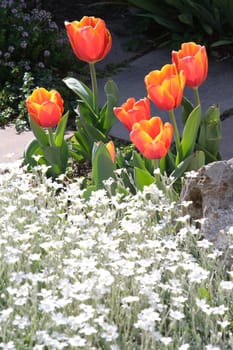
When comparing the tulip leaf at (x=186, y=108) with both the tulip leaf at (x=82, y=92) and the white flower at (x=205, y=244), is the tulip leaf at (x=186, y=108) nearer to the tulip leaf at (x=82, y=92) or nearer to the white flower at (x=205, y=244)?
the tulip leaf at (x=82, y=92)

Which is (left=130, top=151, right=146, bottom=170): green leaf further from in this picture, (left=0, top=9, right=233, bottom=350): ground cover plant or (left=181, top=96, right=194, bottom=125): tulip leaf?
(left=181, top=96, right=194, bottom=125): tulip leaf

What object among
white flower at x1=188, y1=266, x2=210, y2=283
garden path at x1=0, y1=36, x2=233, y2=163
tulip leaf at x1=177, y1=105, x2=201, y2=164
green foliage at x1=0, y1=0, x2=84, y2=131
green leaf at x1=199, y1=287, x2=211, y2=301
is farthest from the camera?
green foliage at x1=0, y1=0, x2=84, y2=131

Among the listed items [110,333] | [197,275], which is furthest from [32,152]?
[110,333]

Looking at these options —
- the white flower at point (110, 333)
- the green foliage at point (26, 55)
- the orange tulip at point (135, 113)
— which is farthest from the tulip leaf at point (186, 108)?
the white flower at point (110, 333)

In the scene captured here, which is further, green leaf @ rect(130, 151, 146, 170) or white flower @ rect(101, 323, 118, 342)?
green leaf @ rect(130, 151, 146, 170)

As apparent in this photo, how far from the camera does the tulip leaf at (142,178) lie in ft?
13.1

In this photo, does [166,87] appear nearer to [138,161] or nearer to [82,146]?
[138,161]

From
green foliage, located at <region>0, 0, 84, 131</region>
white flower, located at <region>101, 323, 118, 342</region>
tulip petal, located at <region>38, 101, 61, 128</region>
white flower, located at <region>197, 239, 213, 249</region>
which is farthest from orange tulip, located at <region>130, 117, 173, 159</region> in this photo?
green foliage, located at <region>0, 0, 84, 131</region>

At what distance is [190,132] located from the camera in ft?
13.4

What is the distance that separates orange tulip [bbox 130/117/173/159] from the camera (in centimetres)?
381

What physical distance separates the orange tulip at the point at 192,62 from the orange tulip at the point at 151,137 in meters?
0.34

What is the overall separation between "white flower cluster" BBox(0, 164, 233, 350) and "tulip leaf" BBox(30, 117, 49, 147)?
62 centimetres

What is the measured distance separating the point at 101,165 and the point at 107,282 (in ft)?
3.91

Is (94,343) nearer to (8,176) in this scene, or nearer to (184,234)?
(184,234)
